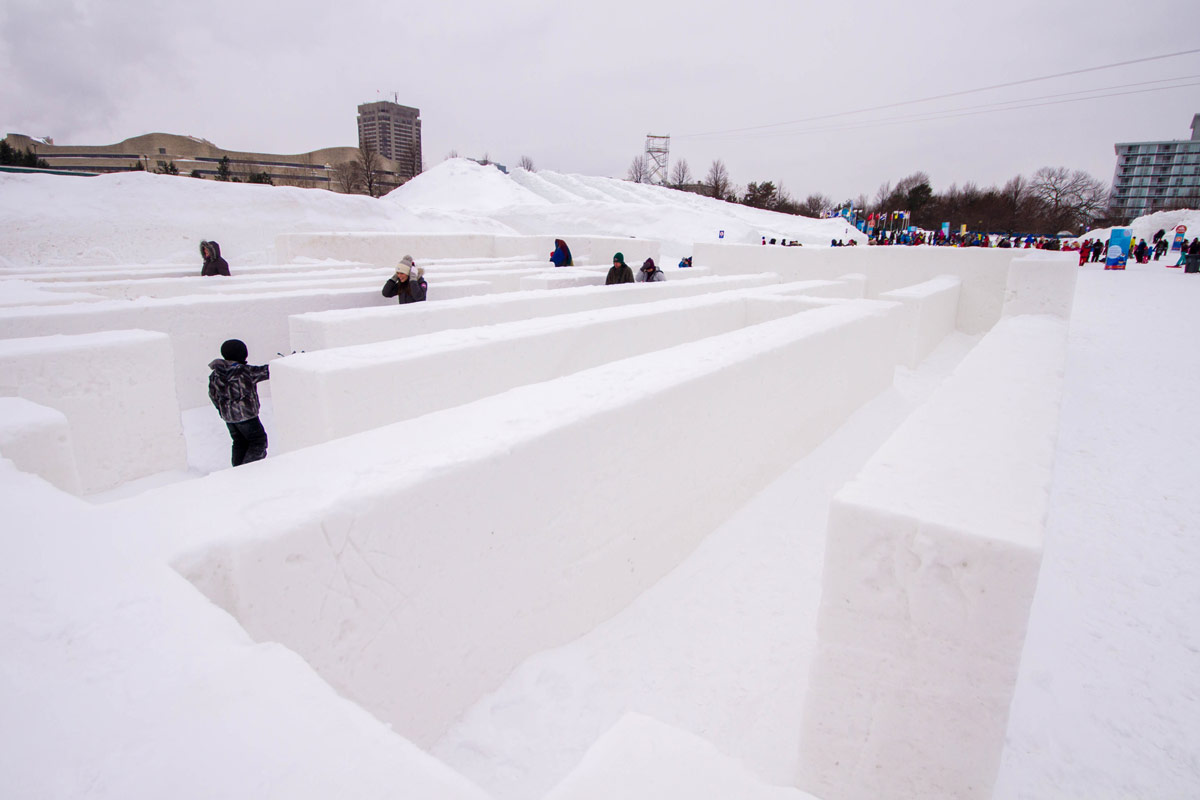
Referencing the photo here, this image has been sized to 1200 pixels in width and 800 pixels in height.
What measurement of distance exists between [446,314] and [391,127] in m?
102

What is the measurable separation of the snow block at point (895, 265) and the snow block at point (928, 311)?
304 mm

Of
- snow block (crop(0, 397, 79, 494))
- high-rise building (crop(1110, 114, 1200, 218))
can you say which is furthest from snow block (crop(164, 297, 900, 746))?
high-rise building (crop(1110, 114, 1200, 218))

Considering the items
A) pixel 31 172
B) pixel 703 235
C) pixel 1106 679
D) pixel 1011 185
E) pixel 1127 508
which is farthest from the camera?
pixel 1011 185

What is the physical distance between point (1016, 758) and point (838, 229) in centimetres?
3701

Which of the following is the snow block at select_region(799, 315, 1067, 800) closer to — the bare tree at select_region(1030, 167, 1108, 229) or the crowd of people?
the crowd of people

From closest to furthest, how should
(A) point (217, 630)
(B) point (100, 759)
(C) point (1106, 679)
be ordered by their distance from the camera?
(B) point (100, 759)
(A) point (217, 630)
(C) point (1106, 679)

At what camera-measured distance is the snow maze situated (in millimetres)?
1774

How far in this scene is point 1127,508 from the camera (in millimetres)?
4117

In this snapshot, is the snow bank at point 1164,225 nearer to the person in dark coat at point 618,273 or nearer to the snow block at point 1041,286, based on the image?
the snow block at point 1041,286

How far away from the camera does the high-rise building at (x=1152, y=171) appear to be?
9012 centimetres

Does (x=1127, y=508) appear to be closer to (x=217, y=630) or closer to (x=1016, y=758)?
(x=1016, y=758)

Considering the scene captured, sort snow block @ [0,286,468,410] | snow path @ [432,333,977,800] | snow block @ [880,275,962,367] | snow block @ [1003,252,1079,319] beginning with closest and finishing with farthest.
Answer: snow path @ [432,333,977,800]
snow block @ [0,286,468,410]
snow block @ [1003,252,1079,319]
snow block @ [880,275,962,367]

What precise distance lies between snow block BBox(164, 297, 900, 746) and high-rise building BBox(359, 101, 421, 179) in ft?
326

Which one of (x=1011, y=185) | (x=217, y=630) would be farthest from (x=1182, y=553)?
(x=1011, y=185)
